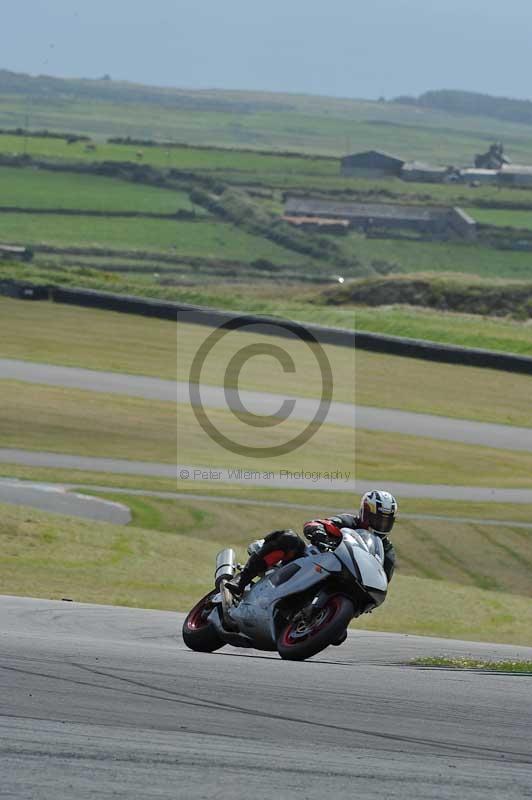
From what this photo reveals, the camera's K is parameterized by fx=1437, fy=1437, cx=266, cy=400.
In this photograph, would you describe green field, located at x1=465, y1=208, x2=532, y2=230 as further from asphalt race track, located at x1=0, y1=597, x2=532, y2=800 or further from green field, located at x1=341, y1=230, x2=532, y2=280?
asphalt race track, located at x1=0, y1=597, x2=532, y2=800

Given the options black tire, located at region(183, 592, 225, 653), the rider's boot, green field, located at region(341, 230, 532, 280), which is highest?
the rider's boot

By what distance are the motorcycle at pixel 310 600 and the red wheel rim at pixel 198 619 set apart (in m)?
0.34

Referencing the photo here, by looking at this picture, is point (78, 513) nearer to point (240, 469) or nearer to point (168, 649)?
point (240, 469)

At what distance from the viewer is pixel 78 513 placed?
81.4 ft

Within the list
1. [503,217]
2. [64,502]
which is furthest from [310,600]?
[503,217]

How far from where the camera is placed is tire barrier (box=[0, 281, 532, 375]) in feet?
150

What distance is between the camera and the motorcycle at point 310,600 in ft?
34.1

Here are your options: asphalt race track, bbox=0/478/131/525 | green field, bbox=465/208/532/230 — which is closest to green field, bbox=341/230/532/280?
green field, bbox=465/208/532/230

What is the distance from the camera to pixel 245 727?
7762 mm

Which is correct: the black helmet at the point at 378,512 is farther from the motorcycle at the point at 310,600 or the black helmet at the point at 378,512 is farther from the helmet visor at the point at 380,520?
the motorcycle at the point at 310,600

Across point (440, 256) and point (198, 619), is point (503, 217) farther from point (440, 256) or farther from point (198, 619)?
point (198, 619)
